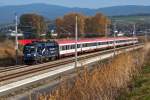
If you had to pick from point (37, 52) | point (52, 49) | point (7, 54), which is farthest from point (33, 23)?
point (37, 52)

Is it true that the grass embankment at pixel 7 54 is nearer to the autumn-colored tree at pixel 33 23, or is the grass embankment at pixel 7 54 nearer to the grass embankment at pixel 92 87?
the grass embankment at pixel 92 87

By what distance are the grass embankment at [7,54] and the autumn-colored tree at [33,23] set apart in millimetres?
40496

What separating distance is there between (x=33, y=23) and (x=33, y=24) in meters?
0.41

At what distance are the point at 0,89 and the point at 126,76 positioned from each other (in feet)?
25.4

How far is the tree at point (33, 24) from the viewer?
109m

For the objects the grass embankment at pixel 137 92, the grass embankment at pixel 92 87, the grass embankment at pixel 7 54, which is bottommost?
the grass embankment at pixel 7 54

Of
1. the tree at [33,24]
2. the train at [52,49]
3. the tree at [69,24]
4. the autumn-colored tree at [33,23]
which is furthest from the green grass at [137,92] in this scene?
the tree at [69,24]

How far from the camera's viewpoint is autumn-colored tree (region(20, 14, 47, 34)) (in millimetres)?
109331

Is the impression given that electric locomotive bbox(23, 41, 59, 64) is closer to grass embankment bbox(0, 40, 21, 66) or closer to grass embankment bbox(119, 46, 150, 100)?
grass embankment bbox(0, 40, 21, 66)

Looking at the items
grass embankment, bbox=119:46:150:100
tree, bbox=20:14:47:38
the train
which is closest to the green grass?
grass embankment, bbox=119:46:150:100

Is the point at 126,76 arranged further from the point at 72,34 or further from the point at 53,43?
the point at 72,34

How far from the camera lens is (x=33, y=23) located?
114500 mm

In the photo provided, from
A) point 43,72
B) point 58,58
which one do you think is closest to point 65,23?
point 58,58

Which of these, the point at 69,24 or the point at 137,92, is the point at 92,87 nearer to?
the point at 137,92
